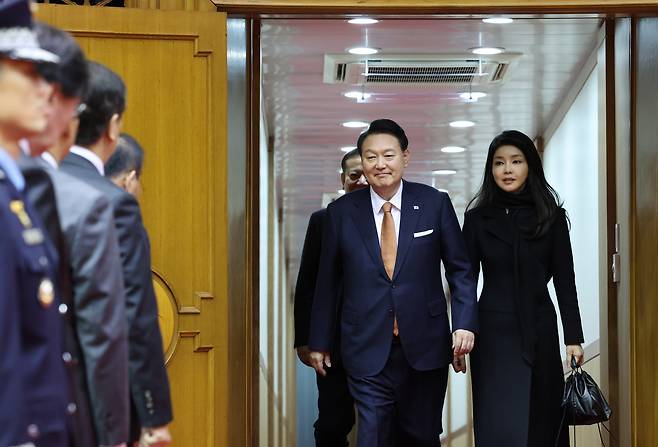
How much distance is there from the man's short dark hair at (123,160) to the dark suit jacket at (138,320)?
453 millimetres

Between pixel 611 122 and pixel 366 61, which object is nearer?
pixel 611 122

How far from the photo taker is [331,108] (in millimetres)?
10742

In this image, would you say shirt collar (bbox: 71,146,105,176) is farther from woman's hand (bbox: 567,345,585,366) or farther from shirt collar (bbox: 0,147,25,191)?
woman's hand (bbox: 567,345,585,366)

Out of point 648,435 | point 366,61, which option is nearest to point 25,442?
point 648,435

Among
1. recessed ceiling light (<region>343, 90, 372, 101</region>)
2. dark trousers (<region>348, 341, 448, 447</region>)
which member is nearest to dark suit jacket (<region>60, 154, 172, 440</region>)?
dark trousers (<region>348, 341, 448, 447</region>)

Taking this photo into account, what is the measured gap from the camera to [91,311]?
10.1 ft

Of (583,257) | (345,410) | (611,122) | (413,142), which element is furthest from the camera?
(413,142)

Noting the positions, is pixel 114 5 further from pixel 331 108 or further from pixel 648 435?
pixel 331 108

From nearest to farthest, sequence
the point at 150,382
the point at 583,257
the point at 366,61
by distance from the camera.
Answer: the point at 150,382 → the point at 366,61 → the point at 583,257

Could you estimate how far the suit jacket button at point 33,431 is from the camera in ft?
8.53

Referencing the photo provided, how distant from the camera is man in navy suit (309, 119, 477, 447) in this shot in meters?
5.55

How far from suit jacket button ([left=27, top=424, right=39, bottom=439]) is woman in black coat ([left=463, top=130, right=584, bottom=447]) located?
336 cm

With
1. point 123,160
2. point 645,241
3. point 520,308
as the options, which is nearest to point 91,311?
point 123,160

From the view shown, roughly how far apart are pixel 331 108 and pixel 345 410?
4850 millimetres
